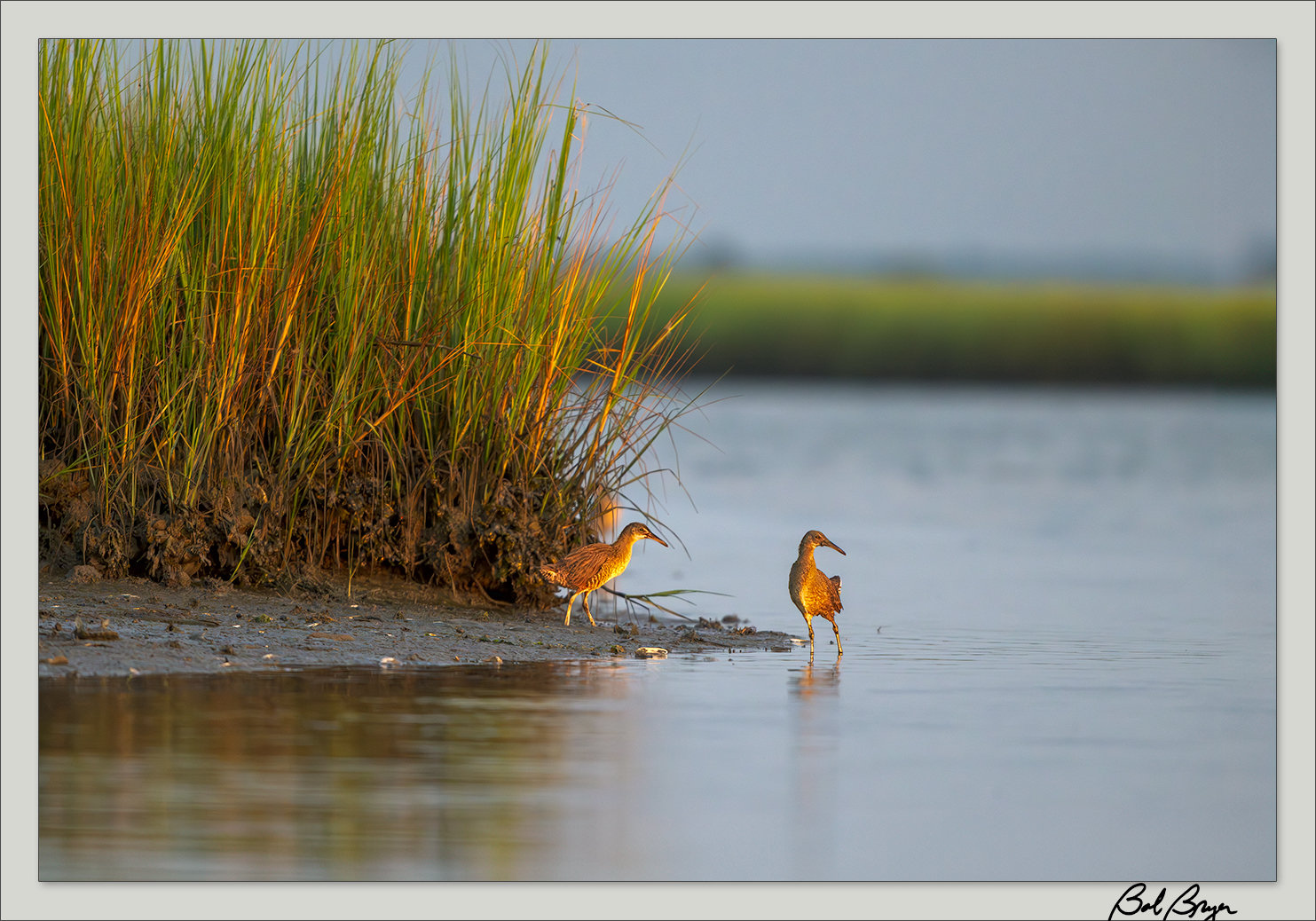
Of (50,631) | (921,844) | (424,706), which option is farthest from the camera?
(50,631)

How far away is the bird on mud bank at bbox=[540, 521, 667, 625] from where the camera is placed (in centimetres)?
588

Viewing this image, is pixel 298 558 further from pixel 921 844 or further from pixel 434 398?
pixel 921 844

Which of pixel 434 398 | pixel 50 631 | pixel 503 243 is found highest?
pixel 503 243

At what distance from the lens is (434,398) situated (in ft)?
19.9

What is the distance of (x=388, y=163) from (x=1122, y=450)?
1049cm

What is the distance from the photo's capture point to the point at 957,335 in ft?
85.0

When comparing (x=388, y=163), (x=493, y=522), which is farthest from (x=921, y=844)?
(x=388, y=163)

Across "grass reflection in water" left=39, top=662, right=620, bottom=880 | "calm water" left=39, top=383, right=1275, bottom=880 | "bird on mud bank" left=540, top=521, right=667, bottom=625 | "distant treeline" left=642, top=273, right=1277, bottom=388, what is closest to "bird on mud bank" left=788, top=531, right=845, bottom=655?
"calm water" left=39, top=383, right=1275, bottom=880

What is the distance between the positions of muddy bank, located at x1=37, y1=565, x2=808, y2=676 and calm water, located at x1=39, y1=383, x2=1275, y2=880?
0.19m

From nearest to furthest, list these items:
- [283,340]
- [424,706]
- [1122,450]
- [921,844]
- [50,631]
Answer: [921,844] → [424,706] → [50,631] → [283,340] → [1122,450]
